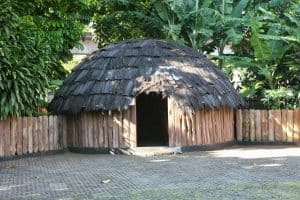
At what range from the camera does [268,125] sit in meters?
15.5

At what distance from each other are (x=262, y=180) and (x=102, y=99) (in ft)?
19.2

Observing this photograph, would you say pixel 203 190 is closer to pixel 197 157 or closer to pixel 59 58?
pixel 197 157

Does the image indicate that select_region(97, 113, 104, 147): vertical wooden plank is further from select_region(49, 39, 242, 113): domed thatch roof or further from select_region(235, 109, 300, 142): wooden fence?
select_region(235, 109, 300, 142): wooden fence

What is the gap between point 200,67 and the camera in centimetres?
1498

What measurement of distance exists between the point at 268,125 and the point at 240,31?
5.16 metres

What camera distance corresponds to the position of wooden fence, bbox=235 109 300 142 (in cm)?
1538

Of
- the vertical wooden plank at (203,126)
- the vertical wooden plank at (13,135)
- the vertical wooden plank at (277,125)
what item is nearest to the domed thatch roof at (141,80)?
the vertical wooden plank at (203,126)

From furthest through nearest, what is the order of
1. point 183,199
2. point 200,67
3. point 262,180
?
point 200,67
point 262,180
point 183,199

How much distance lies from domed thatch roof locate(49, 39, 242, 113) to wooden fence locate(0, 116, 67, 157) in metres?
0.62

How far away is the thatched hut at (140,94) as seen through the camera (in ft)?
44.4

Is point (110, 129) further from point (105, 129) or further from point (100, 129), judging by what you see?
point (100, 129)

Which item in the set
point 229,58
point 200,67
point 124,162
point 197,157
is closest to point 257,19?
point 229,58

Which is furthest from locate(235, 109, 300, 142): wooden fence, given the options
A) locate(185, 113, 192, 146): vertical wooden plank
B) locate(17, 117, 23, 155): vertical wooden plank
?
locate(17, 117, 23, 155): vertical wooden plank

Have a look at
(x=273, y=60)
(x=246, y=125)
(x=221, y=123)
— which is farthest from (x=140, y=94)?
(x=273, y=60)
